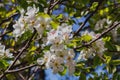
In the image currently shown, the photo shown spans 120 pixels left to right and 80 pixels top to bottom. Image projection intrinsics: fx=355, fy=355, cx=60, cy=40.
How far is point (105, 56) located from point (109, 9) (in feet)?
4.96

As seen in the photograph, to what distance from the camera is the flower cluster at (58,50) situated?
75.0 inches

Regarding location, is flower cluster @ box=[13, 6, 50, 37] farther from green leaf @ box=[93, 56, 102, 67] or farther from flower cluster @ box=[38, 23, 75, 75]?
green leaf @ box=[93, 56, 102, 67]

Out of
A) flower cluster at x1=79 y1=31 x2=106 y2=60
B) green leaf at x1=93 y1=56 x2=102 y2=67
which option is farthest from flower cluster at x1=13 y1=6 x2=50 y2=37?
green leaf at x1=93 y1=56 x2=102 y2=67

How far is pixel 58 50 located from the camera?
1.91 m

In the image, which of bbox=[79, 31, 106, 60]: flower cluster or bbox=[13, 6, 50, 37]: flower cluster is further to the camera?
bbox=[79, 31, 106, 60]: flower cluster

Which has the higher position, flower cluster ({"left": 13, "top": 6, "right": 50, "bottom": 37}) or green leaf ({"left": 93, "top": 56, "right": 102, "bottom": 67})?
flower cluster ({"left": 13, "top": 6, "right": 50, "bottom": 37})

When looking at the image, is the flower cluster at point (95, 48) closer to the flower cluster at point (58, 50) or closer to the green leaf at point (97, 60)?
the green leaf at point (97, 60)

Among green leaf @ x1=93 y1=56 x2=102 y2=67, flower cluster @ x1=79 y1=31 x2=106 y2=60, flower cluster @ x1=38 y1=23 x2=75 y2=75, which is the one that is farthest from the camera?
green leaf @ x1=93 y1=56 x2=102 y2=67

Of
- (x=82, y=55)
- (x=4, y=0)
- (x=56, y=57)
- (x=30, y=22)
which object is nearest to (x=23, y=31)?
(x=30, y=22)

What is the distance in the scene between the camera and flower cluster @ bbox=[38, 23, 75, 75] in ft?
6.25

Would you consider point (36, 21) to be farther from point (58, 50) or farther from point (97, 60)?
point (97, 60)

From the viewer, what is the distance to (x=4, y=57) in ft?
7.36

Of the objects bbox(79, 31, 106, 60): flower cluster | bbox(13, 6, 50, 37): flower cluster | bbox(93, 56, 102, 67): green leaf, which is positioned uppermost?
bbox(13, 6, 50, 37): flower cluster

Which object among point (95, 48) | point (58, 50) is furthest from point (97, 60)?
point (58, 50)
